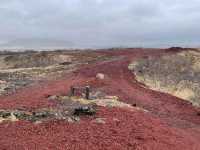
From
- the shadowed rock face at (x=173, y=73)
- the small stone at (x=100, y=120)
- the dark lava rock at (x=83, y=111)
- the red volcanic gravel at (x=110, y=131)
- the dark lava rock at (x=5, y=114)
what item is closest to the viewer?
the red volcanic gravel at (x=110, y=131)

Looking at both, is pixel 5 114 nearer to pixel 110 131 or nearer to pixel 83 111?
pixel 83 111

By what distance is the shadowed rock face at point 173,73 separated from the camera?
58500 mm

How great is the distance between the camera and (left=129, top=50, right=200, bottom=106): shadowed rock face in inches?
2303

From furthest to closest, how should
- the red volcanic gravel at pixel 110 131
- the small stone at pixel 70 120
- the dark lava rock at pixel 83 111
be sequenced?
the dark lava rock at pixel 83 111, the small stone at pixel 70 120, the red volcanic gravel at pixel 110 131

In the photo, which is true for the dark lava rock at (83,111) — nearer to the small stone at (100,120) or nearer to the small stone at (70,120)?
the small stone at (100,120)

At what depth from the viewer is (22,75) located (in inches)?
2495

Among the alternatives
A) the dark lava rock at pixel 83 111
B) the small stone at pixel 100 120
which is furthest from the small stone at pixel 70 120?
the small stone at pixel 100 120

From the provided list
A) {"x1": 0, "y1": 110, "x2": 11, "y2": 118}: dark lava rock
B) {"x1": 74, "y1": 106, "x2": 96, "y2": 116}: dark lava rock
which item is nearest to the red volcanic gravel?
{"x1": 74, "y1": 106, "x2": 96, "y2": 116}: dark lava rock

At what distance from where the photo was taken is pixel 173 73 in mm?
65938

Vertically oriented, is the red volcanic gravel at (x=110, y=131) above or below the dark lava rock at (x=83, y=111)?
below

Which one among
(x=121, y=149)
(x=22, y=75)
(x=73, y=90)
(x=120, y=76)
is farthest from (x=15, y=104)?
(x=22, y=75)

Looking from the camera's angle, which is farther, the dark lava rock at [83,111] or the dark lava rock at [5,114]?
the dark lava rock at [83,111]

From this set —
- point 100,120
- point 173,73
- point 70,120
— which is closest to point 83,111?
point 100,120

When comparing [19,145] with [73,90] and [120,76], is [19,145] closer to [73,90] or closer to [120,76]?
[73,90]
